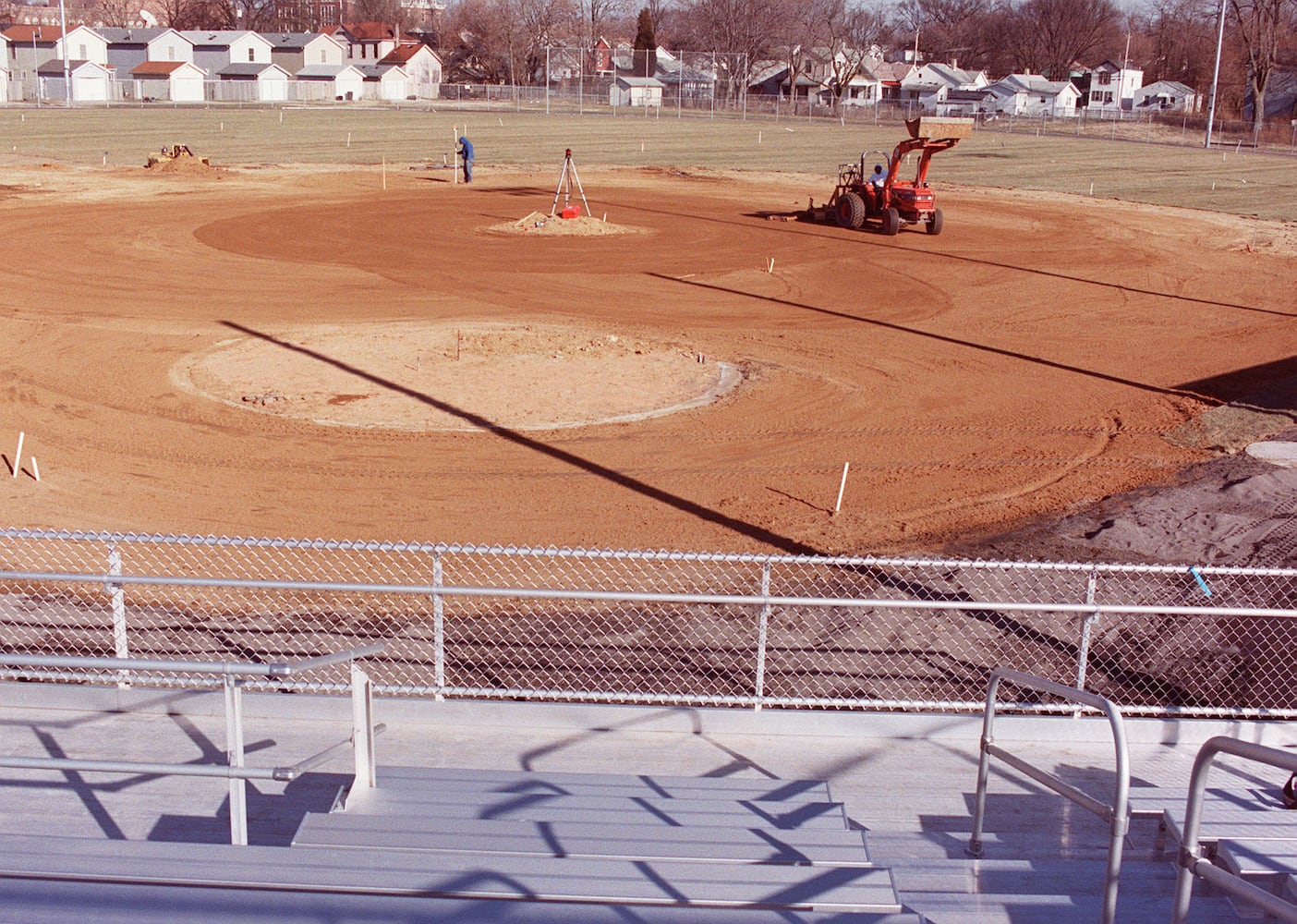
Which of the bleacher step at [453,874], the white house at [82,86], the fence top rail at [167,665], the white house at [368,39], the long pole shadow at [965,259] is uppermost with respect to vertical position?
the white house at [368,39]

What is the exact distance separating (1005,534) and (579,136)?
63.6 meters

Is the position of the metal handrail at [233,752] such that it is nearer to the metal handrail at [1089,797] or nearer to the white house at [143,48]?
the metal handrail at [1089,797]

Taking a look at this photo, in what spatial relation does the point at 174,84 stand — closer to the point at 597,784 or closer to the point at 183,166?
the point at 183,166

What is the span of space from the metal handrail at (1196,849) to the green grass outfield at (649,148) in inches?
1899

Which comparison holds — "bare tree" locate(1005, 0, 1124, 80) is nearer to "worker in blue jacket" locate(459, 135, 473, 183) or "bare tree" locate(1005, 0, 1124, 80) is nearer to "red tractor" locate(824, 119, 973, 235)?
"worker in blue jacket" locate(459, 135, 473, 183)

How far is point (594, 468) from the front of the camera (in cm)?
1661

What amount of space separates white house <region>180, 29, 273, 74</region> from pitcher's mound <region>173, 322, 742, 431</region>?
119369 mm

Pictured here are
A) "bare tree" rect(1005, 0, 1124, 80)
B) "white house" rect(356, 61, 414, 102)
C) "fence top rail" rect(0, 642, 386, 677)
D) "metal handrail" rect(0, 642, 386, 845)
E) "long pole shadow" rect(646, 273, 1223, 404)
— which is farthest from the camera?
"bare tree" rect(1005, 0, 1124, 80)

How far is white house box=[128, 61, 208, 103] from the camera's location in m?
111

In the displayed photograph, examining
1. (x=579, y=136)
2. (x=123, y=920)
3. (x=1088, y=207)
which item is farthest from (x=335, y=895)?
(x=579, y=136)

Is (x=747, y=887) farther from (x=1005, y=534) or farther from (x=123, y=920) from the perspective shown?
(x=1005, y=534)

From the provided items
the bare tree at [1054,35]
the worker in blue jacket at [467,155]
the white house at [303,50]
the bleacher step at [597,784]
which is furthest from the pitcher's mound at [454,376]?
the bare tree at [1054,35]

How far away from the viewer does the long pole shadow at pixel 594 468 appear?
1445 centimetres

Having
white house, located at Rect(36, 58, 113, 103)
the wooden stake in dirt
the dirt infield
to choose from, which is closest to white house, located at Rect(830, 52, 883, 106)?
white house, located at Rect(36, 58, 113, 103)
